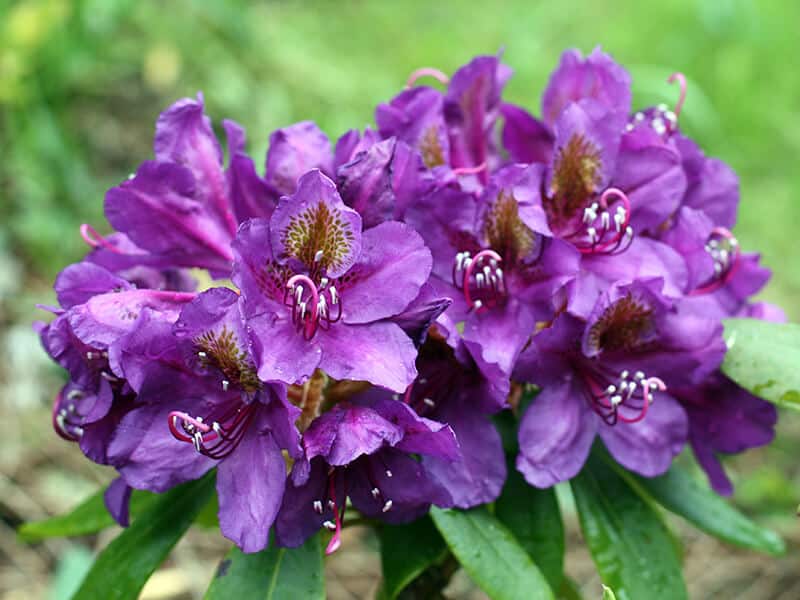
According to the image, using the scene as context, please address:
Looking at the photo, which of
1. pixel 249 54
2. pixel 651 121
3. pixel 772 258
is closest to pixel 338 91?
pixel 249 54

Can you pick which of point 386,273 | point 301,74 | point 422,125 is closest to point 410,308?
point 386,273

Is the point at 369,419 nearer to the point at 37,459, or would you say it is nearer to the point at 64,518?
the point at 64,518

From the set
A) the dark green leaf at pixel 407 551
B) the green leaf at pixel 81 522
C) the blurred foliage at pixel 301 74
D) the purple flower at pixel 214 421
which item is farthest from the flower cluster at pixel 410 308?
the blurred foliage at pixel 301 74

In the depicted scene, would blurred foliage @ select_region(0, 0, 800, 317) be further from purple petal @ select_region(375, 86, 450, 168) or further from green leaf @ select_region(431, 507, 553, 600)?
green leaf @ select_region(431, 507, 553, 600)

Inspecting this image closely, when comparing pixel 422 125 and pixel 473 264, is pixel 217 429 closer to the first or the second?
pixel 473 264

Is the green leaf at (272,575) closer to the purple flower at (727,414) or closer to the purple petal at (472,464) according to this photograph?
the purple petal at (472,464)

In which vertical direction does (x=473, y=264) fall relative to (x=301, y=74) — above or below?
above
